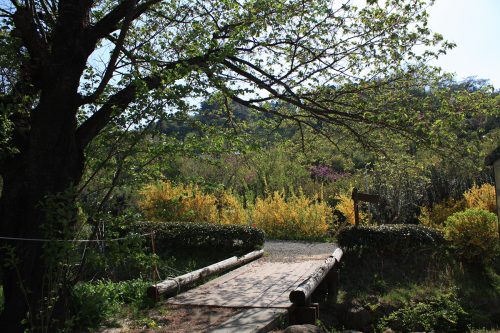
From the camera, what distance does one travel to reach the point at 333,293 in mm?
8898

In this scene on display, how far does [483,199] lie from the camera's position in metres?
12.3

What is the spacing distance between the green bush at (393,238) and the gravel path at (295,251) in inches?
35.6

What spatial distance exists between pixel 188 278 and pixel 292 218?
764cm

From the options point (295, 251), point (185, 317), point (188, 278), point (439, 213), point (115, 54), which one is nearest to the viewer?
point (115, 54)

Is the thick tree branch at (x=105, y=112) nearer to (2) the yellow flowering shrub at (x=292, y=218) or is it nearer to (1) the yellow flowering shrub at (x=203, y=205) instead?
(1) the yellow flowering shrub at (x=203, y=205)

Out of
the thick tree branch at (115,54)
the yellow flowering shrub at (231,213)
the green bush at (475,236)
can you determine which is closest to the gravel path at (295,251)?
the yellow flowering shrub at (231,213)

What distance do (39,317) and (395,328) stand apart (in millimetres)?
5557

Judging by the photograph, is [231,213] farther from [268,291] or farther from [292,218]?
[268,291]

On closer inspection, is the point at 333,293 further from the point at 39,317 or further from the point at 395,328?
the point at 39,317

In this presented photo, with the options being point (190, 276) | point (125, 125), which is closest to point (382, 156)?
point (190, 276)

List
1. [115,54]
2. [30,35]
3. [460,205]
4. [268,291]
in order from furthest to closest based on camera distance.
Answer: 1. [460,205]
2. [268,291]
3. [115,54]
4. [30,35]

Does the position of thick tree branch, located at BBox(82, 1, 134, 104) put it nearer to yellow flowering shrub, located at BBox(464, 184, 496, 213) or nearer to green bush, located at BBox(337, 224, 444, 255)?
green bush, located at BBox(337, 224, 444, 255)

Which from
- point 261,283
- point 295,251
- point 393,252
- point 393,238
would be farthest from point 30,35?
point 295,251

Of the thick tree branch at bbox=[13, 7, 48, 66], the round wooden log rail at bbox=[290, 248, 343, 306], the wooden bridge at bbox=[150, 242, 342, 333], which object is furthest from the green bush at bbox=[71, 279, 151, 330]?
the thick tree branch at bbox=[13, 7, 48, 66]
